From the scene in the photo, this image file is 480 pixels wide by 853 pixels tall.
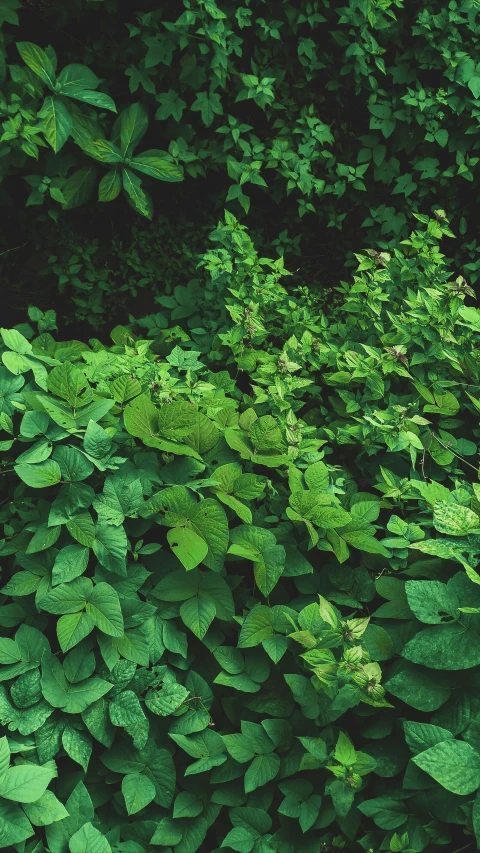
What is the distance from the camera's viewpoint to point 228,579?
1.98 m

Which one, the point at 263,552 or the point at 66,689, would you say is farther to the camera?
the point at 263,552

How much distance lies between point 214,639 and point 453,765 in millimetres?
702

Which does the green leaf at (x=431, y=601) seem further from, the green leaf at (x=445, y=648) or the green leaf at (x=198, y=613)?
the green leaf at (x=198, y=613)

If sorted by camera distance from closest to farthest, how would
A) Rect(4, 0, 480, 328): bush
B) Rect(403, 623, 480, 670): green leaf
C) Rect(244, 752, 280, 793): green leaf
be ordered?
1. Rect(403, 623, 480, 670): green leaf
2. Rect(244, 752, 280, 793): green leaf
3. Rect(4, 0, 480, 328): bush

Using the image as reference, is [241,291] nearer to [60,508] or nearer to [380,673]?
[60,508]

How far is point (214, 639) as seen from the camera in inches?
75.5

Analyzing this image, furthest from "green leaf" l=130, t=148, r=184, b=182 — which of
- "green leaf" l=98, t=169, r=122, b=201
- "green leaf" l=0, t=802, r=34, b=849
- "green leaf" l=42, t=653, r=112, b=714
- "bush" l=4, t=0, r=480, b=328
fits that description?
"green leaf" l=0, t=802, r=34, b=849

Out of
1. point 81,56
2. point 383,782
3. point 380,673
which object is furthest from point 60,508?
point 81,56

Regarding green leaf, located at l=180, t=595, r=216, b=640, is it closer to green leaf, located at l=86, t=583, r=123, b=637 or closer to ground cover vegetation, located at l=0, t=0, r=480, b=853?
ground cover vegetation, located at l=0, t=0, r=480, b=853

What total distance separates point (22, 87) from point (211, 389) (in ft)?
5.95

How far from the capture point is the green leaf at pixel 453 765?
1497 millimetres

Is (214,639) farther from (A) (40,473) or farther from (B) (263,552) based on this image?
(A) (40,473)

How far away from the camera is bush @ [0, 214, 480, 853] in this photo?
1.67 metres

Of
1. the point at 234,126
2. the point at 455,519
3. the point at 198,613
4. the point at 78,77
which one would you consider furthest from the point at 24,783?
the point at 234,126
